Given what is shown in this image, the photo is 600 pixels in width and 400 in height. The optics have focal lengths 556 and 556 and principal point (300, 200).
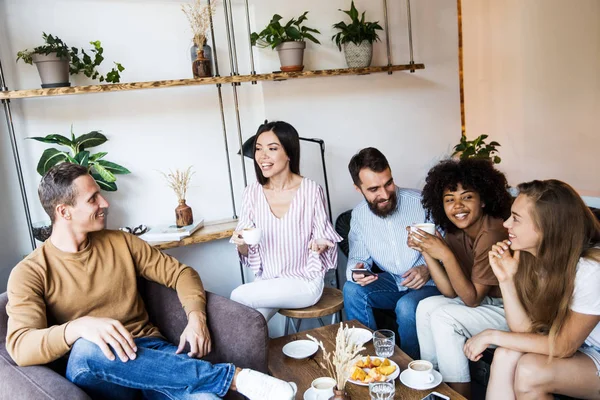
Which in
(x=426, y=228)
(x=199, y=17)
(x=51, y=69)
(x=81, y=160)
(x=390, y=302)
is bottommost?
(x=390, y=302)

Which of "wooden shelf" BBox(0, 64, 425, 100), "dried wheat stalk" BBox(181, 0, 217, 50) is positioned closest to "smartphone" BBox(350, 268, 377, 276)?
"wooden shelf" BBox(0, 64, 425, 100)

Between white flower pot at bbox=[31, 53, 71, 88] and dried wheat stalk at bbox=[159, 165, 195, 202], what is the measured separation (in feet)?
2.41

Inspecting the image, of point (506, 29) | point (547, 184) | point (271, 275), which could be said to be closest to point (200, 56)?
point (271, 275)

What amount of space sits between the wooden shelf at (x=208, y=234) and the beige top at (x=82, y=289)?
0.59 metres

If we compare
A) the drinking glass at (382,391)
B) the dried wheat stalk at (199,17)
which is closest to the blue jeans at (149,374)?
the drinking glass at (382,391)

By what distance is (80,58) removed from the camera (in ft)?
9.63

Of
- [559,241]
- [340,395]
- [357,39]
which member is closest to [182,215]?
[357,39]

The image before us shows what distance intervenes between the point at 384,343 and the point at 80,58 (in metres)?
2.15

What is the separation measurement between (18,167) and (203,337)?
1.51 meters

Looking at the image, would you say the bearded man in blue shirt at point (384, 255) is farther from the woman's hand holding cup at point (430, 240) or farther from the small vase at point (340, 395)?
the small vase at point (340, 395)

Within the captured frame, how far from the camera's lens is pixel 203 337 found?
6.66ft

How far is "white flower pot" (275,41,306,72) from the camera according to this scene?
3072 millimetres

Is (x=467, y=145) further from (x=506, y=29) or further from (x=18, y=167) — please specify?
(x=18, y=167)

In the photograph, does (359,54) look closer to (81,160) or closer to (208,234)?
(208,234)
